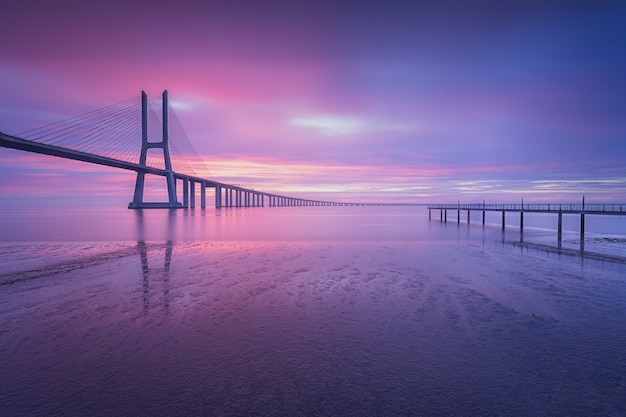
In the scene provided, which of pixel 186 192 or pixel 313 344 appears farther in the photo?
pixel 186 192

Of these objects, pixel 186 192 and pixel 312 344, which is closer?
pixel 312 344

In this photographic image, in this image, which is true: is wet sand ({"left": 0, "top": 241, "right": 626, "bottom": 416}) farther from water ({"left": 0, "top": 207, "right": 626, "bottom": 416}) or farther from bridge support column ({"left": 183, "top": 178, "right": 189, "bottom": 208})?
bridge support column ({"left": 183, "top": 178, "right": 189, "bottom": 208})

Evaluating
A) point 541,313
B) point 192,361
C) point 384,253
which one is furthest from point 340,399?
point 384,253

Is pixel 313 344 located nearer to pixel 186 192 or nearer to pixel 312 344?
pixel 312 344

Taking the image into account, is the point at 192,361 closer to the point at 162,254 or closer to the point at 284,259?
the point at 284,259

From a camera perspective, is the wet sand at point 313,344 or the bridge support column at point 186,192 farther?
the bridge support column at point 186,192

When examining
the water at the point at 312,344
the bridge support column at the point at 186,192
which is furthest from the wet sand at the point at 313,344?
the bridge support column at the point at 186,192

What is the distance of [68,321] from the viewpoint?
28.3 feet

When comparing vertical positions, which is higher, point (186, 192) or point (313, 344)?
point (186, 192)

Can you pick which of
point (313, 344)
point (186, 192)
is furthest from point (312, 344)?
point (186, 192)

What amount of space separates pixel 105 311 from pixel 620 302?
14.0 metres

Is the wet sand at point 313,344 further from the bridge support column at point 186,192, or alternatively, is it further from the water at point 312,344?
the bridge support column at point 186,192

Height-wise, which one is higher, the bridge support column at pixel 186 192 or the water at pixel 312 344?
the bridge support column at pixel 186 192

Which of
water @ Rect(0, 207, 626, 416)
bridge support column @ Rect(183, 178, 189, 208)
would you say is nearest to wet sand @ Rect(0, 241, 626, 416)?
water @ Rect(0, 207, 626, 416)
